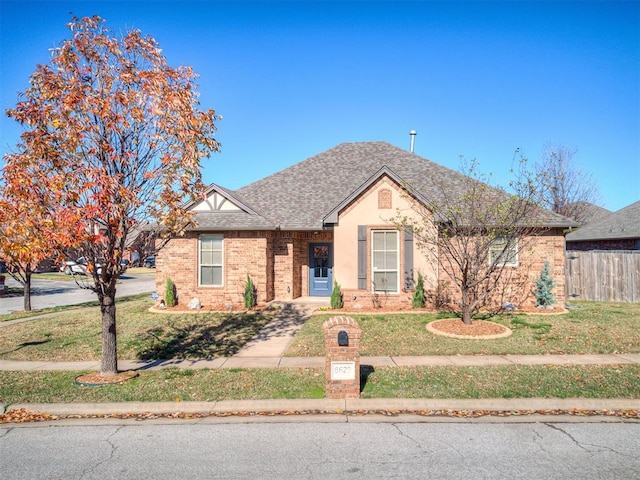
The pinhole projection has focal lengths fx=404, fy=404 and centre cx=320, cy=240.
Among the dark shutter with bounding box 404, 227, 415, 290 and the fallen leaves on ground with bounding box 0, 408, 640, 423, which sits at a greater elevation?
the dark shutter with bounding box 404, 227, 415, 290

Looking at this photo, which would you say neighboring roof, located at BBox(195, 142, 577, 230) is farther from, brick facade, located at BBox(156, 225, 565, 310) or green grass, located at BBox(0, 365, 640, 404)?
green grass, located at BBox(0, 365, 640, 404)

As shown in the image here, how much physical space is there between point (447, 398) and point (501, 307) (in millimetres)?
9364

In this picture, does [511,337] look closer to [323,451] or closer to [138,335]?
[323,451]

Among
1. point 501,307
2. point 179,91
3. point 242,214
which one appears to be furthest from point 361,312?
point 179,91

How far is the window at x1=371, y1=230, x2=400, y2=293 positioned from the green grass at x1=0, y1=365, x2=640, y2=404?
6869mm

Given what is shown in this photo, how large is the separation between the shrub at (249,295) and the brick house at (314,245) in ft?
1.05

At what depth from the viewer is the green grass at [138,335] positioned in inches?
388

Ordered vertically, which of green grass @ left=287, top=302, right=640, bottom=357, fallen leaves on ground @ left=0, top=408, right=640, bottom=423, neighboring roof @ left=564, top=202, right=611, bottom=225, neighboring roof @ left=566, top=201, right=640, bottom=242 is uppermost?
neighboring roof @ left=564, top=202, right=611, bottom=225

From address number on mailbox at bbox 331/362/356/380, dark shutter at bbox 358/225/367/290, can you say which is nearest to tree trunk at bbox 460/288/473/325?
dark shutter at bbox 358/225/367/290

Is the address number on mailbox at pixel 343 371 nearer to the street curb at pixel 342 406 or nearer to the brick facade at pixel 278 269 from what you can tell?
the street curb at pixel 342 406

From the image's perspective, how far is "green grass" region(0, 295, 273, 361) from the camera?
9.84 metres

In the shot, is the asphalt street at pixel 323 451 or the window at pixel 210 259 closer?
the asphalt street at pixel 323 451

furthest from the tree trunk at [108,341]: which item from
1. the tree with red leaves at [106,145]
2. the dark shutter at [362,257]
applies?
the dark shutter at [362,257]

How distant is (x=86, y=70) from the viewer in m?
7.43
